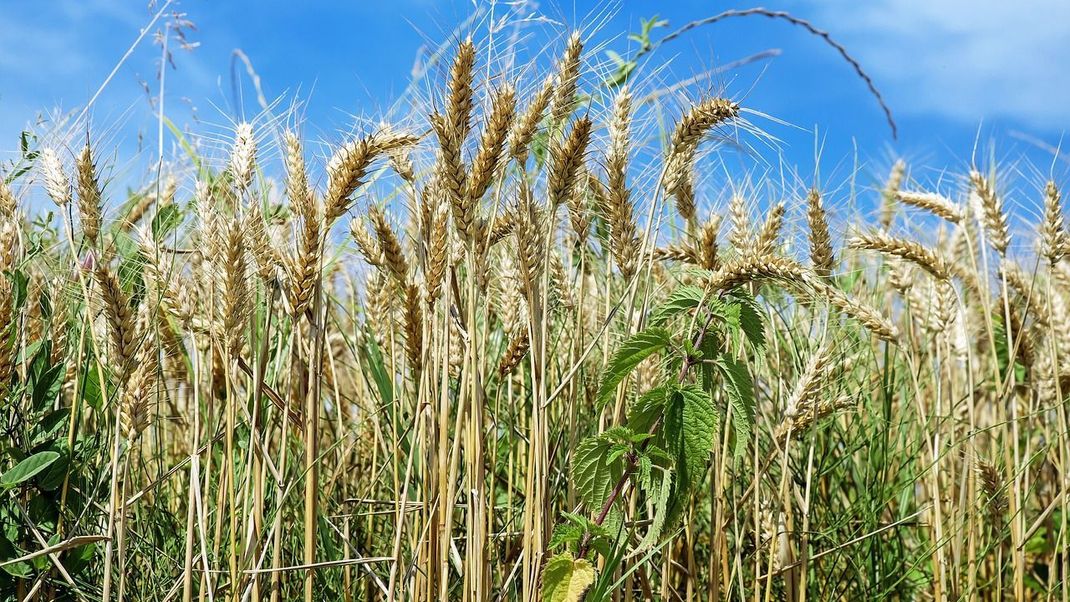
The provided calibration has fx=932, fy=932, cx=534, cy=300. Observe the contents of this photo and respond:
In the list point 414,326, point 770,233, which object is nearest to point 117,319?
point 414,326

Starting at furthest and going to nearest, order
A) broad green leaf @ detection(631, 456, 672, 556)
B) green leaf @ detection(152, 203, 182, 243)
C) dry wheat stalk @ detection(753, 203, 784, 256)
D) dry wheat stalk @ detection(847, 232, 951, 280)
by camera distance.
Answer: dry wheat stalk @ detection(847, 232, 951, 280)
green leaf @ detection(152, 203, 182, 243)
dry wheat stalk @ detection(753, 203, 784, 256)
broad green leaf @ detection(631, 456, 672, 556)

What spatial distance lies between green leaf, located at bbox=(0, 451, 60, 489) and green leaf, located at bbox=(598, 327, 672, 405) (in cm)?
94

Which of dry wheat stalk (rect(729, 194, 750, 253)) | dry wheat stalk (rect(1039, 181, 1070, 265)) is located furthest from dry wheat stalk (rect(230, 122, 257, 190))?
dry wheat stalk (rect(1039, 181, 1070, 265))

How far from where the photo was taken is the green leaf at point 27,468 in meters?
1.56

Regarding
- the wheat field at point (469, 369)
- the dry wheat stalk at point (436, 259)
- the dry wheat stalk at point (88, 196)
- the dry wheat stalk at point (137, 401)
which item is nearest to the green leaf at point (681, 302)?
the wheat field at point (469, 369)

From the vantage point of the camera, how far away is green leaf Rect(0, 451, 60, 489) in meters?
1.56

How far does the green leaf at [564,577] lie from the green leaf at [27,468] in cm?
86

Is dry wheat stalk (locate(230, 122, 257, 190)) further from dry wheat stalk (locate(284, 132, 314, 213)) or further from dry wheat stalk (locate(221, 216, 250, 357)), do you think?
dry wheat stalk (locate(221, 216, 250, 357))

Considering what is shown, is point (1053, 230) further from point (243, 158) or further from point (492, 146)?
point (243, 158)

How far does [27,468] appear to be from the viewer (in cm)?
159

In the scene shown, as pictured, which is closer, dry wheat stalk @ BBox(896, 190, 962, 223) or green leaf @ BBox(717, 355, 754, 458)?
green leaf @ BBox(717, 355, 754, 458)

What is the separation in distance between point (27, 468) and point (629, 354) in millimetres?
1041

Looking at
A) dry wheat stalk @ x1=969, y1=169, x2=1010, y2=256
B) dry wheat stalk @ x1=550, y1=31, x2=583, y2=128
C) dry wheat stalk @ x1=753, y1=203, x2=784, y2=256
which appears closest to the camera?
dry wheat stalk @ x1=550, y1=31, x2=583, y2=128

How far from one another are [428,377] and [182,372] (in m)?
1.12
